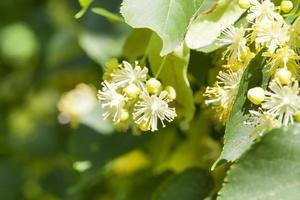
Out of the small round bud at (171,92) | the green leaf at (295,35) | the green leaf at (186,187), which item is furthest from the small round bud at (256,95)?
the green leaf at (186,187)

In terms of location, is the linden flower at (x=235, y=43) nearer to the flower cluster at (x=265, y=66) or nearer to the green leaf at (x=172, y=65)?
the flower cluster at (x=265, y=66)

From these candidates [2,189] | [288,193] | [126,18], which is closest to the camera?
[288,193]

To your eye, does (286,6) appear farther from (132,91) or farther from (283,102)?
(132,91)

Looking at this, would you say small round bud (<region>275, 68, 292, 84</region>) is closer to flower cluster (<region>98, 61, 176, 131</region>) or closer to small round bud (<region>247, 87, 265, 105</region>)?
small round bud (<region>247, 87, 265, 105</region>)

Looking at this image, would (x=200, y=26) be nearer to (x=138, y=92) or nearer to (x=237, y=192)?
(x=138, y=92)

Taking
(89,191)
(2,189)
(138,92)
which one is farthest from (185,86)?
(2,189)

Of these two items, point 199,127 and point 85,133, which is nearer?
point 199,127
